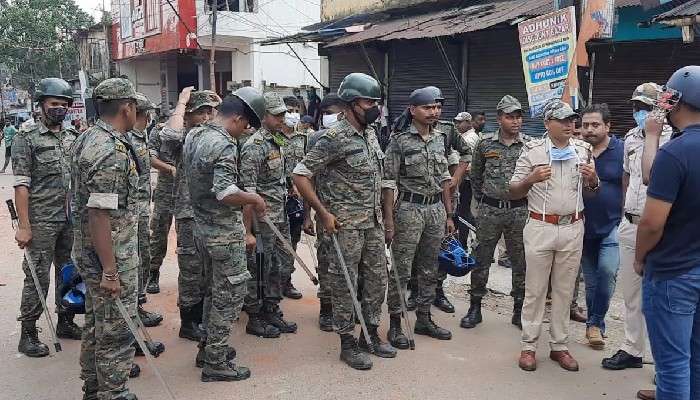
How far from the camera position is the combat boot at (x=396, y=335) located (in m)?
4.67

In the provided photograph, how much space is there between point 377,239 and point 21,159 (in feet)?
8.75

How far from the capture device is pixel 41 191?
174 inches

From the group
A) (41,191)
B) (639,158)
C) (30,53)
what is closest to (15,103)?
(30,53)

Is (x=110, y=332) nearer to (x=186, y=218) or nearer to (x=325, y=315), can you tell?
(x=186, y=218)

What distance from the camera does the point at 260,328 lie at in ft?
16.3

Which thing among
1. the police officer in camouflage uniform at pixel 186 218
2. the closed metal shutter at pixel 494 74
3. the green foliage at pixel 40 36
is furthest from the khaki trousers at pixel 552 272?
the green foliage at pixel 40 36

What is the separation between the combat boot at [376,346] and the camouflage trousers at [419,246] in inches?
10.3

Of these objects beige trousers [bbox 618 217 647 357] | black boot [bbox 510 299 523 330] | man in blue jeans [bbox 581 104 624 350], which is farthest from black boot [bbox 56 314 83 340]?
beige trousers [bbox 618 217 647 357]

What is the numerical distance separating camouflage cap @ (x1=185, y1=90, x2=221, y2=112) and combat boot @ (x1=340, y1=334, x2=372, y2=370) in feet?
7.48

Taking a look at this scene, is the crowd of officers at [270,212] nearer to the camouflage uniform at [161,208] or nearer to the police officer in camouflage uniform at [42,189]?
the police officer in camouflage uniform at [42,189]

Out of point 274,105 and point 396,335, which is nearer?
point 396,335

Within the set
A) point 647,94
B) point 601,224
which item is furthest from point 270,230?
point 647,94

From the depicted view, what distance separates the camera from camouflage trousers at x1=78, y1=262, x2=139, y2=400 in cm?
337

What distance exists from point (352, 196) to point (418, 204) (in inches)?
28.2
